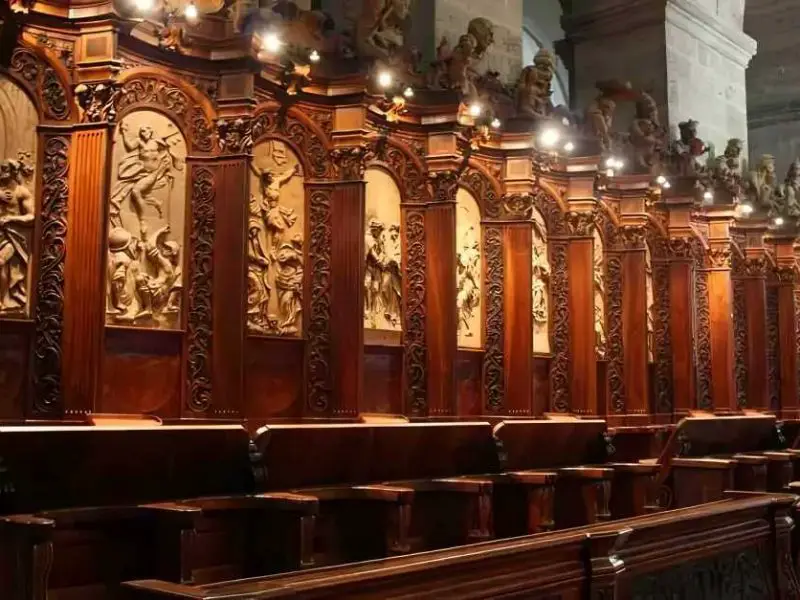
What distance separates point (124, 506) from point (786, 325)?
13.7 metres

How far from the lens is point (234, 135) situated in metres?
7.80

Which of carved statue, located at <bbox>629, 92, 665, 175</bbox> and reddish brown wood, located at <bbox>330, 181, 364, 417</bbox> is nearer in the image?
reddish brown wood, located at <bbox>330, 181, 364, 417</bbox>

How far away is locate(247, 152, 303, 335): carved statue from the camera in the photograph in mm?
8219

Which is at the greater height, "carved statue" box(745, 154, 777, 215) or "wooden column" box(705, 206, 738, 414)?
"carved statue" box(745, 154, 777, 215)

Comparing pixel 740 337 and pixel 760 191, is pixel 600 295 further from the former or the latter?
pixel 760 191

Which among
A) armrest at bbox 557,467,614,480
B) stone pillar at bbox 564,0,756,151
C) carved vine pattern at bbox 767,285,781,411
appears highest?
stone pillar at bbox 564,0,756,151

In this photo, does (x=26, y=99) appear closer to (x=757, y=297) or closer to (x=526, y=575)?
(x=526, y=575)

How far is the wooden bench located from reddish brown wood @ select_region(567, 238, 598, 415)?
523 cm

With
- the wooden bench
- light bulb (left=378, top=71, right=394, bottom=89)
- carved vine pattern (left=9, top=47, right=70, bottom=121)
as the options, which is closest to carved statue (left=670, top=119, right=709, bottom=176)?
light bulb (left=378, top=71, right=394, bottom=89)

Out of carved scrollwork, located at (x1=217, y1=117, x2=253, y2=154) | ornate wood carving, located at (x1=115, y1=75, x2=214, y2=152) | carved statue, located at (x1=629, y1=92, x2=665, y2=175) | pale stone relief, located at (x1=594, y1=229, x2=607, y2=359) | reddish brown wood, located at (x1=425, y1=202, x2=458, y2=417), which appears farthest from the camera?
carved statue, located at (x1=629, y1=92, x2=665, y2=175)

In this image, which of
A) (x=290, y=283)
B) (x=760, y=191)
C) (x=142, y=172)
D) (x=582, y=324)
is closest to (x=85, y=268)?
(x=142, y=172)

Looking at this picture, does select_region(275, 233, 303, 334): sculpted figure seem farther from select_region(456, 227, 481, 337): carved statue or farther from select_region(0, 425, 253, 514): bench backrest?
select_region(0, 425, 253, 514): bench backrest

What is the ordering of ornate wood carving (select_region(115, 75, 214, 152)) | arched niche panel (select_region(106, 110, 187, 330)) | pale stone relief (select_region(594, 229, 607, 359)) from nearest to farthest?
arched niche panel (select_region(106, 110, 187, 330)) < ornate wood carving (select_region(115, 75, 214, 152)) < pale stone relief (select_region(594, 229, 607, 359))

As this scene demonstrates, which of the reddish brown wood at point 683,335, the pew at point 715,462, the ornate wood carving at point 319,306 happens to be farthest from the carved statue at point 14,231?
the reddish brown wood at point 683,335
